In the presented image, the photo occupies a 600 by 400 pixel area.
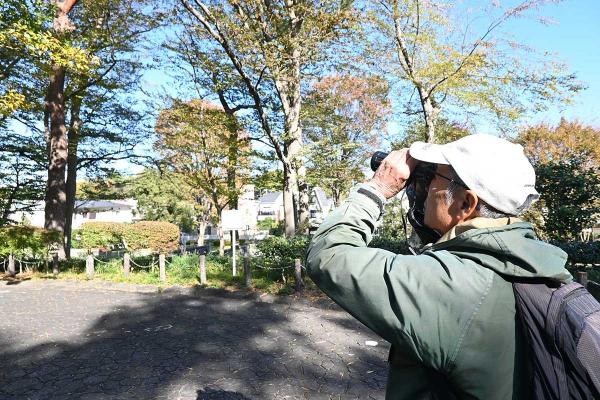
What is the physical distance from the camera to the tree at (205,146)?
493 inches

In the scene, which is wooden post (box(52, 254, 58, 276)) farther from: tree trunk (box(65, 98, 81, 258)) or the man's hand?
the man's hand

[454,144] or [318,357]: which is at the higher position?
[454,144]

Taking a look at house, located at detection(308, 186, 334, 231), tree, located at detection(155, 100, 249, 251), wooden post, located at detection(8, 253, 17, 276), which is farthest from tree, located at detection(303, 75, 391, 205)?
wooden post, located at detection(8, 253, 17, 276)

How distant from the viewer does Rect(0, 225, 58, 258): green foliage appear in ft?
38.0

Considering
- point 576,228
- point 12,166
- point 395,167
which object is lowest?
point 576,228

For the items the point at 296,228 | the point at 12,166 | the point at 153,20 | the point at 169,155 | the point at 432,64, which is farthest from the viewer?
the point at 169,155

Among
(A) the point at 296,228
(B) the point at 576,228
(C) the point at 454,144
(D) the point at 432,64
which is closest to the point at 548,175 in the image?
(B) the point at 576,228

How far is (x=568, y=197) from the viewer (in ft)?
30.0

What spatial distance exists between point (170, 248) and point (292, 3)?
12.4 m

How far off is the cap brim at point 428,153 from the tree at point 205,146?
445 inches

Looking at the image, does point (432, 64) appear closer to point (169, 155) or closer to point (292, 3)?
point (292, 3)

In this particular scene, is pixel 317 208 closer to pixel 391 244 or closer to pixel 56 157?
pixel 391 244

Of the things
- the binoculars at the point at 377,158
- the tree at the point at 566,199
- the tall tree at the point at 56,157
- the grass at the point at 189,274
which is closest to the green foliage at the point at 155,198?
the tall tree at the point at 56,157

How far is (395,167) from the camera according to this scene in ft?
3.69
